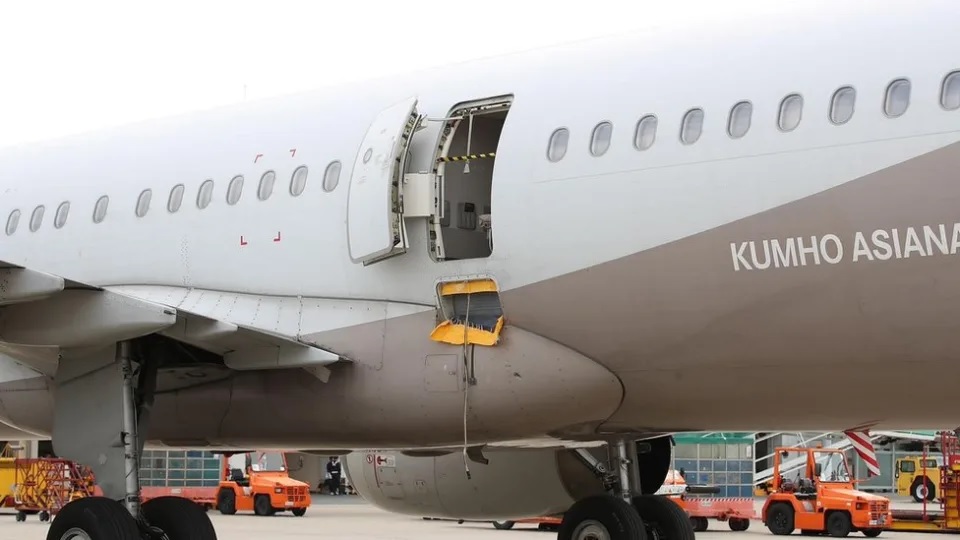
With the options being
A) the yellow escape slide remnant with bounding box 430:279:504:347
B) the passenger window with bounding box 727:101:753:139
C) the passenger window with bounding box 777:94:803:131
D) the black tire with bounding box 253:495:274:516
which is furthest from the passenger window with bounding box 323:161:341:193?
the black tire with bounding box 253:495:274:516

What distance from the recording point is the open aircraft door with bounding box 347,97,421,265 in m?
10.5

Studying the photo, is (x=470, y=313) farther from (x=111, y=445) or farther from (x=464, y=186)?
(x=111, y=445)

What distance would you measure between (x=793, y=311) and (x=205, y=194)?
5.36m

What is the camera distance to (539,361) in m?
10.1

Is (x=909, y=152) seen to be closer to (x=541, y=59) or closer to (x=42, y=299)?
(x=541, y=59)

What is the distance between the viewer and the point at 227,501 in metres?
35.6

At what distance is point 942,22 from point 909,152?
0.87 m

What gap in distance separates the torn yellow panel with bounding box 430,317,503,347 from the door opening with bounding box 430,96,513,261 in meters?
0.53

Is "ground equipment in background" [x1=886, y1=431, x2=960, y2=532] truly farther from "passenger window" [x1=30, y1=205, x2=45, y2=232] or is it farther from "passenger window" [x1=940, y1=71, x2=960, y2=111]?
"passenger window" [x1=940, y1=71, x2=960, y2=111]

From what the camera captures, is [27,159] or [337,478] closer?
[27,159]

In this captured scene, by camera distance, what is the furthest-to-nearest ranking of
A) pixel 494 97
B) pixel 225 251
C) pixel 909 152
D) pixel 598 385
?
pixel 225 251
pixel 494 97
pixel 598 385
pixel 909 152

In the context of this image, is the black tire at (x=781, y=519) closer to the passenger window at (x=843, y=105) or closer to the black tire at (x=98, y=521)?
the black tire at (x=98, y=521)

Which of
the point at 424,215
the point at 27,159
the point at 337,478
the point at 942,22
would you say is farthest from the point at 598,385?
the point at 337,478

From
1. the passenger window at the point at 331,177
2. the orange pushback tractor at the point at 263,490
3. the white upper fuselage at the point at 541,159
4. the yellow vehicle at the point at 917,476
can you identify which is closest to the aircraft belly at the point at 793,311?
the white upper fuselage at the point at 541,159
